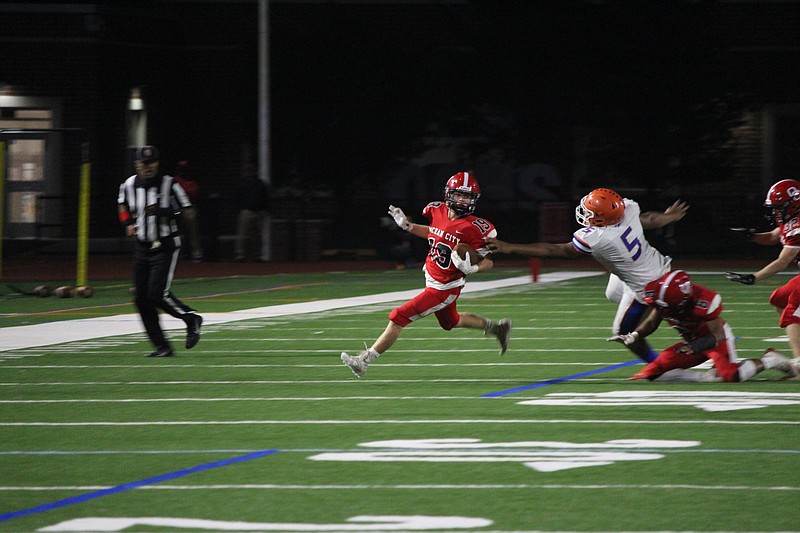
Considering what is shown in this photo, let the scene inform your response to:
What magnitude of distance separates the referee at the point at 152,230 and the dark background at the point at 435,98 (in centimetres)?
1684

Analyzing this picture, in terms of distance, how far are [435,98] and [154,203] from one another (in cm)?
2466

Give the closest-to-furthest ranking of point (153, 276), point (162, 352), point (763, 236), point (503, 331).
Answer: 1. point (763, 236)
2. point (503, 331)
3. point (153, 276)
4. point (162, 352)

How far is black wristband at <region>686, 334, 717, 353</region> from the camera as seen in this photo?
34.3 feet

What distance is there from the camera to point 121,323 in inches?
648

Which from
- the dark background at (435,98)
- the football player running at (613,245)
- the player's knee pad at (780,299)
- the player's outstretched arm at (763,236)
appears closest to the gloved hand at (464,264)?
the football player running at (613,245)

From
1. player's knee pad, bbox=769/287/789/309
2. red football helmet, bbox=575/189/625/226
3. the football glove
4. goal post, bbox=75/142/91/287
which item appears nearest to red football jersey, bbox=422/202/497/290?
red football helmet, bbox=575/189/625/226

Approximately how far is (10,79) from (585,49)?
13992mm

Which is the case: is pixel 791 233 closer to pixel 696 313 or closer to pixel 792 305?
pixel 792 305

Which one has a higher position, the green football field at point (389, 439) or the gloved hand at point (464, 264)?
the gloved hand at point (464, 264)

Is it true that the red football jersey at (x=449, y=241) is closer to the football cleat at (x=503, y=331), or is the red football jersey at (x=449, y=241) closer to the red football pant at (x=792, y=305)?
the football cleat at (x=503, y=331)

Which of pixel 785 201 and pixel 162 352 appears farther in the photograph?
pixel 162 352

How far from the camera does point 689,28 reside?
33.3m

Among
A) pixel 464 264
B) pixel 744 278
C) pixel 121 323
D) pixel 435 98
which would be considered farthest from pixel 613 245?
pixel 435 98

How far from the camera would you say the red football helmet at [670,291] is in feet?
33.9
